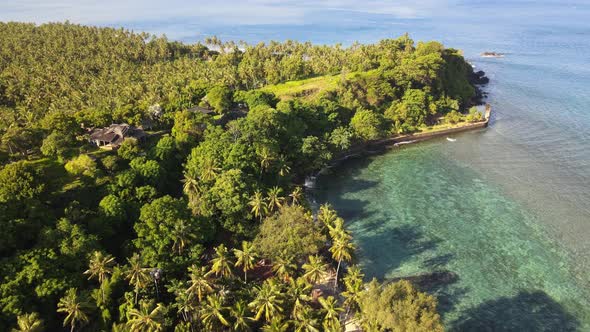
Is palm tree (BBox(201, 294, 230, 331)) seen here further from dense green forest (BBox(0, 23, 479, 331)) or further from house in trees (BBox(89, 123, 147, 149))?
house in trees (BBox(89, 123, 147, 149))

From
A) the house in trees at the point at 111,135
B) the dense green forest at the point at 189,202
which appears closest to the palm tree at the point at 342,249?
the dense green forest at the point at 189,202

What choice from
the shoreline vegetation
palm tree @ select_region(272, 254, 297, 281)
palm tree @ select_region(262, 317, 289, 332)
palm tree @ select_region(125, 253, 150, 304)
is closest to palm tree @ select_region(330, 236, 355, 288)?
palm tree @ select_region(272, 254, 297, 281)

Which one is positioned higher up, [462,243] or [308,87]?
[308,87]

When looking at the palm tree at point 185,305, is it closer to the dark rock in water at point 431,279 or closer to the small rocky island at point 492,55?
the dark rock in water at point 431,279

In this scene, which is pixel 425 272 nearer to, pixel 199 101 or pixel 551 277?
pixel 551 277

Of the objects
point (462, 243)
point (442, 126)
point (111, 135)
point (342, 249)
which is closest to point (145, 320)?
point (342, 249)

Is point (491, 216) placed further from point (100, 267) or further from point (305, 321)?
point (100, 267)
